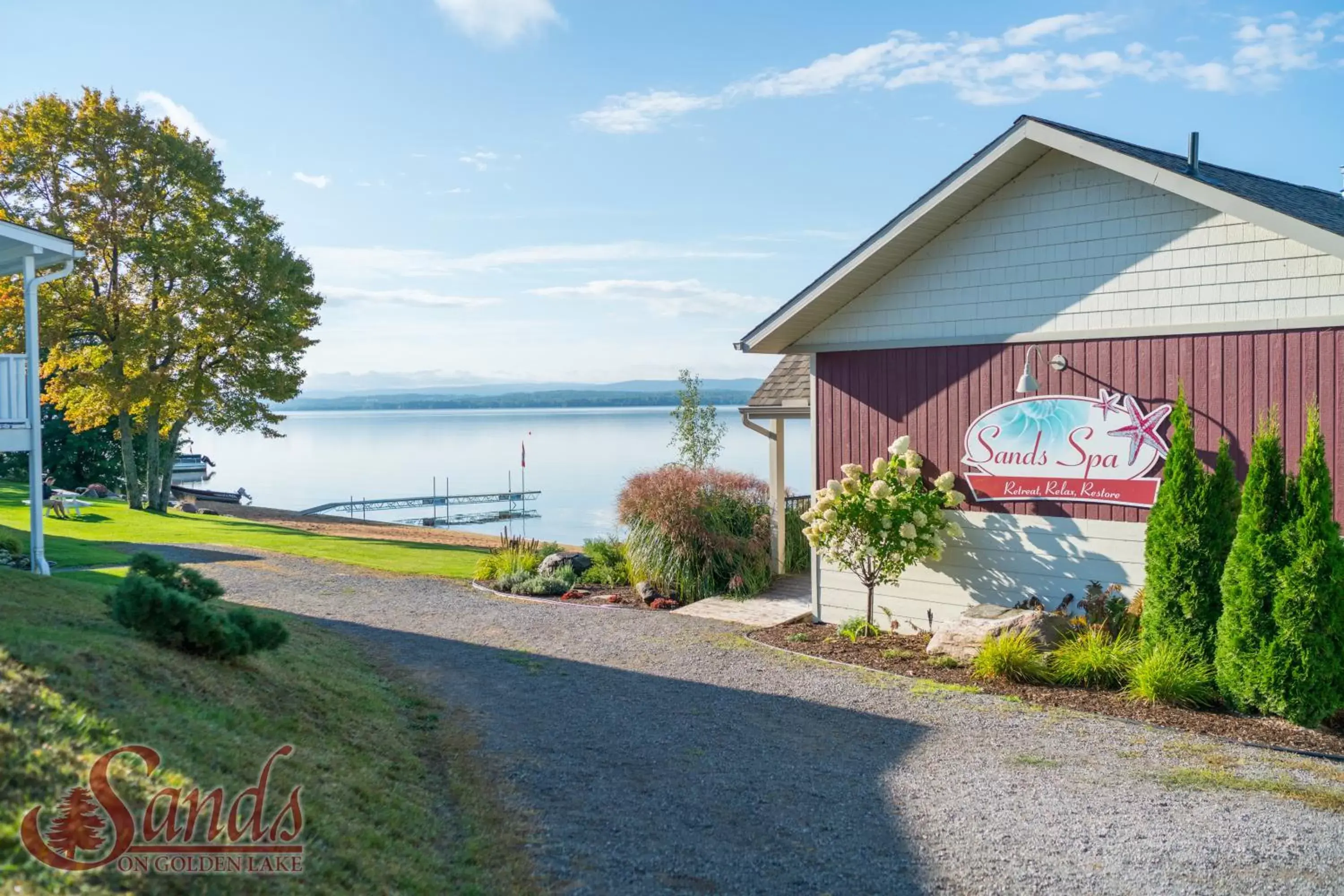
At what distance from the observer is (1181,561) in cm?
841

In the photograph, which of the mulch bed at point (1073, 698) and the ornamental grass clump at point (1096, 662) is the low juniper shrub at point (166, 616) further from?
the ornamental grass clump at point (1096, 662)

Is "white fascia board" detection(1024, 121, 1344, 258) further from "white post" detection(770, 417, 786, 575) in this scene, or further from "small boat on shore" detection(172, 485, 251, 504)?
"small boat on shore" detection(172, 485, 251, 504)

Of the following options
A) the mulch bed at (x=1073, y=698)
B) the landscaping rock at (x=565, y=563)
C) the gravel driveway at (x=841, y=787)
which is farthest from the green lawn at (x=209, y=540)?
the gravel driveway at (x=841, y=787)

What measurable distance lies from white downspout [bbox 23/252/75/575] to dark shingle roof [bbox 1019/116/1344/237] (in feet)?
40.3

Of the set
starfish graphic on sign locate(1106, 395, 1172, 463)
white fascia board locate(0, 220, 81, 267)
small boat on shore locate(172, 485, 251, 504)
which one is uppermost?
white fascia board locate(0, 220, 81, 267)

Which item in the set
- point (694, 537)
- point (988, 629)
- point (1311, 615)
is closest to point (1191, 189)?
point (1311, 615)

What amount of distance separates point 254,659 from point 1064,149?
890 cm

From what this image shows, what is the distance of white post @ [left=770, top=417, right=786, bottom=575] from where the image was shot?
48.1 ft

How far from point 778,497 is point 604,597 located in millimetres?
3129

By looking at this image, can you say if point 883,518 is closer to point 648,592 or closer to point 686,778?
point 648,592

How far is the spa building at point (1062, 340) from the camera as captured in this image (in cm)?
865

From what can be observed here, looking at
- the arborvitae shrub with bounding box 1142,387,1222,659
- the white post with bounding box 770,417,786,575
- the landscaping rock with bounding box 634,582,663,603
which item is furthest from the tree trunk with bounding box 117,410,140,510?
the arborvitae shrub with bounding box 1142,387,1222,659

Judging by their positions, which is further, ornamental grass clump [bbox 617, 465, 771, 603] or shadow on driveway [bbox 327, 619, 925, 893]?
ornamental grass clump [bbox 617, 465, 771, 603]

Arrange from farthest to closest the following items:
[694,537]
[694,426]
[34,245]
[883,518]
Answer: [694,426] < [694,537] < [34,245] < [883,518]
